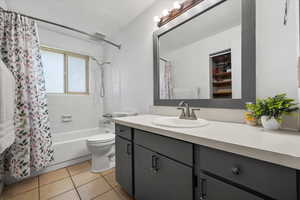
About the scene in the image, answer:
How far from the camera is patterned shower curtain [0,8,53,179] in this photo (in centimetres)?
144

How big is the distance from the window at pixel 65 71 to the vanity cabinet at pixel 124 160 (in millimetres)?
1859

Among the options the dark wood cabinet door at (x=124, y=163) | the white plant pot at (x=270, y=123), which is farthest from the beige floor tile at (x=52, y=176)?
the white plant pot at (x=270, y=123)

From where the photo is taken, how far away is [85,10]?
5.95 feet

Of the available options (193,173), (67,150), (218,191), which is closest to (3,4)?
(67,150)

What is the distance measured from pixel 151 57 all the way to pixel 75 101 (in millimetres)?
1823

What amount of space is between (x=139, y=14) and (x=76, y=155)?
8.01 feet

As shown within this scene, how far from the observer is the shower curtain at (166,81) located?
1.50m

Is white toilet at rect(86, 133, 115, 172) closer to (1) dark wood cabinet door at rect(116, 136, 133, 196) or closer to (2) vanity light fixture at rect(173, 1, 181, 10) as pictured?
(1) dark wood cabinet door at rect(116, 136, 133, 196)

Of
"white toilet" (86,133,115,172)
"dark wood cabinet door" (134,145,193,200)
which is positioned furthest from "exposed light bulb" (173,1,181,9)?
"white toilet" (86,133,115,172)

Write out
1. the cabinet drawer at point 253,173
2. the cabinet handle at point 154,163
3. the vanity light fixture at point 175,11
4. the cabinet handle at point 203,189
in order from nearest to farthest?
the cabinet drawer at point 253,173 → the cabinet handle at point 203,189 → the cabinet handle at point 154,163 → the vanity light fixture at point 175,11

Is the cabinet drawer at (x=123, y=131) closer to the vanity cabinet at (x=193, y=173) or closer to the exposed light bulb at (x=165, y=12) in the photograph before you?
the vanity cabinet at (x=193, y=173)

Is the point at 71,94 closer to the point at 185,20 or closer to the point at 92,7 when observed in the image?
the point at 92,7

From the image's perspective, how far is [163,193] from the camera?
2.79ft

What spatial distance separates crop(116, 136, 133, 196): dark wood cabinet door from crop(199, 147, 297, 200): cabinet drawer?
2.41 feet
